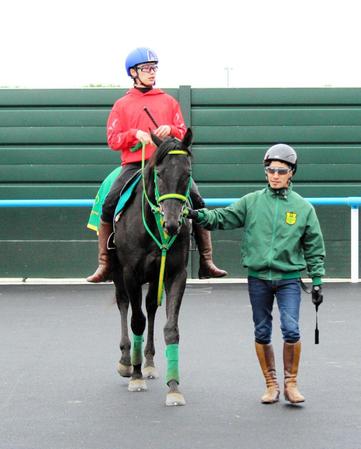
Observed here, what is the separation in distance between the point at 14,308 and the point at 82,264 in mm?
3238

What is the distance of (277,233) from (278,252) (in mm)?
137

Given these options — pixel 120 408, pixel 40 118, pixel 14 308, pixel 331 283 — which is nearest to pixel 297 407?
pixel 120 408

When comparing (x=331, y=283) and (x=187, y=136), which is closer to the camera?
(x=187, y=136)

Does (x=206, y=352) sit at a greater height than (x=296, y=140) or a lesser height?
lesser

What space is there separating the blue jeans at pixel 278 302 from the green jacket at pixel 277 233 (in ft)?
0.21

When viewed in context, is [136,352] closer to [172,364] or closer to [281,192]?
[172,364]

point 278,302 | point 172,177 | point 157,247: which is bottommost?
point 278,302

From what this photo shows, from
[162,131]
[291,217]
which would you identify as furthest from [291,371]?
[162,131]

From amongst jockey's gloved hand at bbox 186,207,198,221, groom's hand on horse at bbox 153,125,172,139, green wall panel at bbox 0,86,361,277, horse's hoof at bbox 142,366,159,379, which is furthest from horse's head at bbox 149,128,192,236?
green wall panel at bbox 0,86,361,277

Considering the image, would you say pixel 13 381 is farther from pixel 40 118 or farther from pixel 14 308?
pixel 40 118

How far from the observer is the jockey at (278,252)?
8.44 metres

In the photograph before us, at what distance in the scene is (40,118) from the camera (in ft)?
57.5

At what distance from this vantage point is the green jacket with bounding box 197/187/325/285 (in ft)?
27.7

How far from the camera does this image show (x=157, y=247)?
29.4 ft
